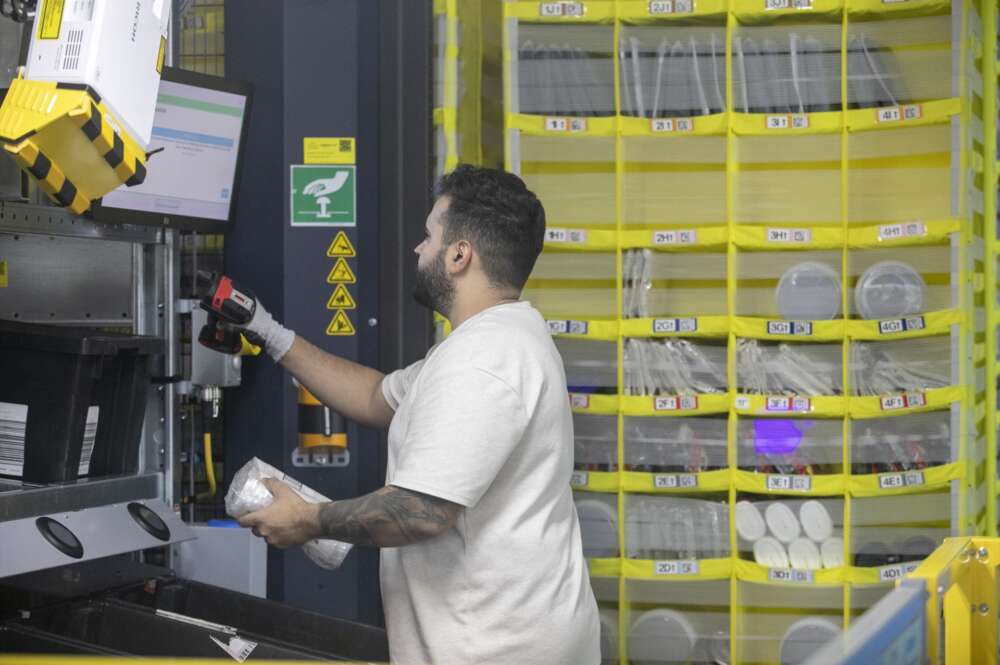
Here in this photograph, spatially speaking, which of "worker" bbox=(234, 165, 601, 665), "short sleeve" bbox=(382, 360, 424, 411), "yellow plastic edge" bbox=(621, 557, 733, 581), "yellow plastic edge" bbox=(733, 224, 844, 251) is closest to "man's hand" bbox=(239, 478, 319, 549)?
"worker" bbox=(234, 165, 601, 665)

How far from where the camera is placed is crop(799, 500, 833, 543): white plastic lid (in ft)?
15.1

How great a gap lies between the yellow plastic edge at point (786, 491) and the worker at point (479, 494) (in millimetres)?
1541

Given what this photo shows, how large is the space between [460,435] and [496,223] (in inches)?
26.0

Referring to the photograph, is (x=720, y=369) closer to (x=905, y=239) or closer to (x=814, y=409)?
(x=814, y=409)

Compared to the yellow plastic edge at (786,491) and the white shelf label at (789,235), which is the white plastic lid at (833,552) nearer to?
the yellow plastic edge at (786,491)

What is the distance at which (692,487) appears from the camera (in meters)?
4.63

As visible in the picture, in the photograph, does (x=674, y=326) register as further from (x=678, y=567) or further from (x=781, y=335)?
(x=678, y=567)

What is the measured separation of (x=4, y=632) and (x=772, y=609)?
8.90ft

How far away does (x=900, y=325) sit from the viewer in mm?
4523

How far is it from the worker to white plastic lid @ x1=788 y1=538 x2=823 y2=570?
164cm

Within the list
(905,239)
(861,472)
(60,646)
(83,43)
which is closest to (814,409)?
(861,472)

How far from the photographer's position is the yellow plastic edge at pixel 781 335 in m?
4.54

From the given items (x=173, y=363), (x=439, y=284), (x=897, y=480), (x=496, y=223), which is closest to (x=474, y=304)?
(x=439, y=284)

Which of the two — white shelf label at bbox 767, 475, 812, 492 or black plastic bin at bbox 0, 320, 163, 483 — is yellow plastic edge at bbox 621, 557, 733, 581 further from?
black plastic bin at bbox 0, 320, 163, 483
